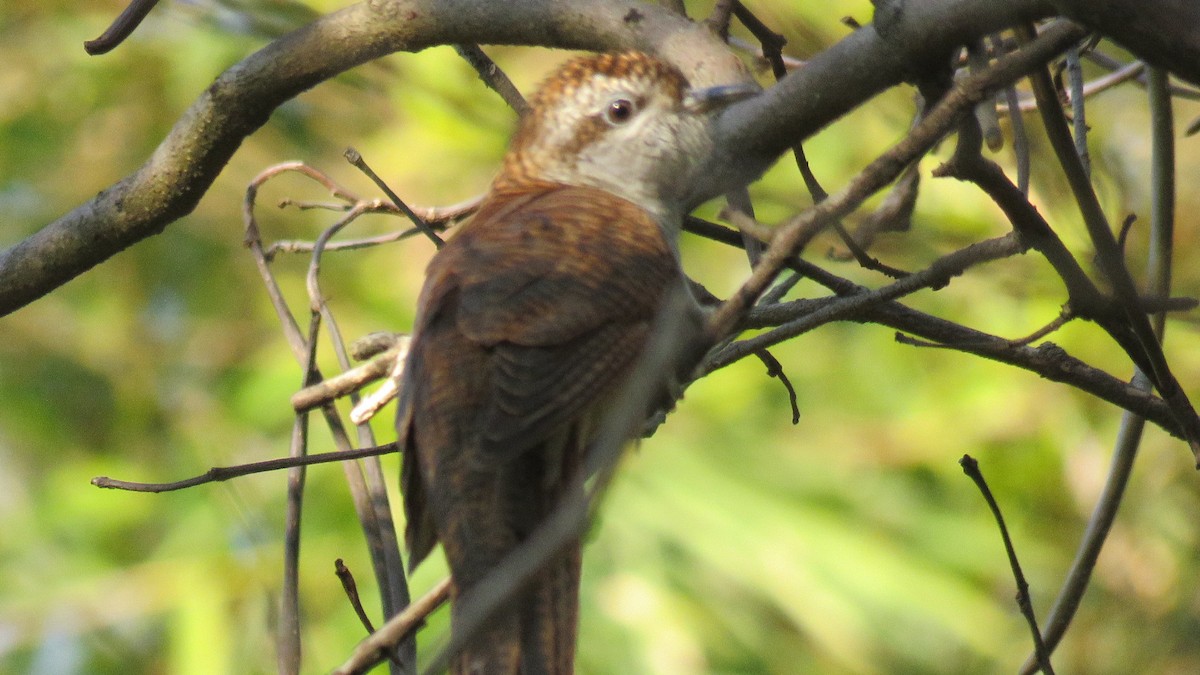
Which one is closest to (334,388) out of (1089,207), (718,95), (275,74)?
(275,74)

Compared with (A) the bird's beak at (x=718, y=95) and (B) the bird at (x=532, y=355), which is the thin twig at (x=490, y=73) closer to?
(B) the bird at (x=532, y=355)

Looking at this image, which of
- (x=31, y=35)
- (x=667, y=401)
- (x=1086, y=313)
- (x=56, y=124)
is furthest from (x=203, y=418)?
(x=1086, y=313)

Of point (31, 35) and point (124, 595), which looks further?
point (31, 35)

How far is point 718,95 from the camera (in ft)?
9.71

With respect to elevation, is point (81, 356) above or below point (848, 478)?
below

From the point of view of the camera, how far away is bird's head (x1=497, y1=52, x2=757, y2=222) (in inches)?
131

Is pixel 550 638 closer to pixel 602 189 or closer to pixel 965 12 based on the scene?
pixel 965 12

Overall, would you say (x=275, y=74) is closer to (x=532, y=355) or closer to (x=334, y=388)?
(x=334, y=388)

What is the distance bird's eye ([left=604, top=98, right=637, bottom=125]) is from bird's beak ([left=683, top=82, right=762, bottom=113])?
240 millimetres

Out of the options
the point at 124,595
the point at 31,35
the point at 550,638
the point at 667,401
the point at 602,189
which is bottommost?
the point at 124,595

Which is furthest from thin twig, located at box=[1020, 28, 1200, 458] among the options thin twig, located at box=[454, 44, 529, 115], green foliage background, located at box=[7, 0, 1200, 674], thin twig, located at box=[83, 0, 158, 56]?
green foliage background, located at box=[7, 0, 1200, 674]

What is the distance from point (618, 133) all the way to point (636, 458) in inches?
74.9

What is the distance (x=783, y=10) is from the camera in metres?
2.91

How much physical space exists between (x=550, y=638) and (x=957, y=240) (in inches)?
61.5
